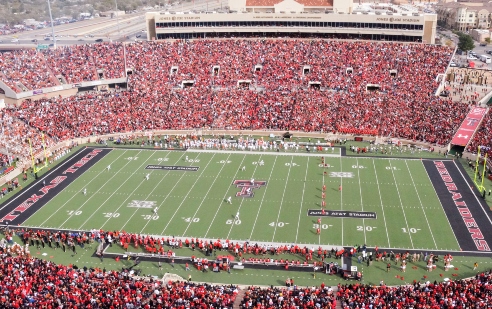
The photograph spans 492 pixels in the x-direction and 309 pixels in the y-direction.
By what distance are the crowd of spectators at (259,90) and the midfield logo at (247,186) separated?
36.5 feet

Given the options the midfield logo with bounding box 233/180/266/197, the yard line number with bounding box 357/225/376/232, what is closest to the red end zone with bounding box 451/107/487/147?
the yard line number with bounding box 357/225/376/232

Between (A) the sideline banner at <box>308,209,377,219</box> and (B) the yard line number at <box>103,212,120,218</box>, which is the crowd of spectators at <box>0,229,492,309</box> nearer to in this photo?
(A) the sideline banner at <box>308,209,377,219</box>

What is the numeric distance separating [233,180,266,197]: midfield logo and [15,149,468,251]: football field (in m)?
0.06

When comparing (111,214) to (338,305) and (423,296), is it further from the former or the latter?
(423,296)

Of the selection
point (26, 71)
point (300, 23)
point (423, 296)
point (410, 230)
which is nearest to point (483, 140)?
point (410, 230)

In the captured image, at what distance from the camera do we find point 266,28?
2199 inches

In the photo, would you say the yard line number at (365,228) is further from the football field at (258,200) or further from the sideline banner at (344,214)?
the sideline banner at (344,214)

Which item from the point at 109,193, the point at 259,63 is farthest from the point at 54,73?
the point at 109,193

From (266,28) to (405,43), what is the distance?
14431 millimetres

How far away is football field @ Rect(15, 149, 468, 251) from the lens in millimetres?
27172

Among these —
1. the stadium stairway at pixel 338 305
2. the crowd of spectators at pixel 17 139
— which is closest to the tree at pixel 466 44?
the crowd of spectators at pixel 17 139

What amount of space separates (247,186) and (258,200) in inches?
86.3

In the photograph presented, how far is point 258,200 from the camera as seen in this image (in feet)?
102

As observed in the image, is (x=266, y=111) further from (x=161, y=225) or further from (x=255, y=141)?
(x=161, y=225)
